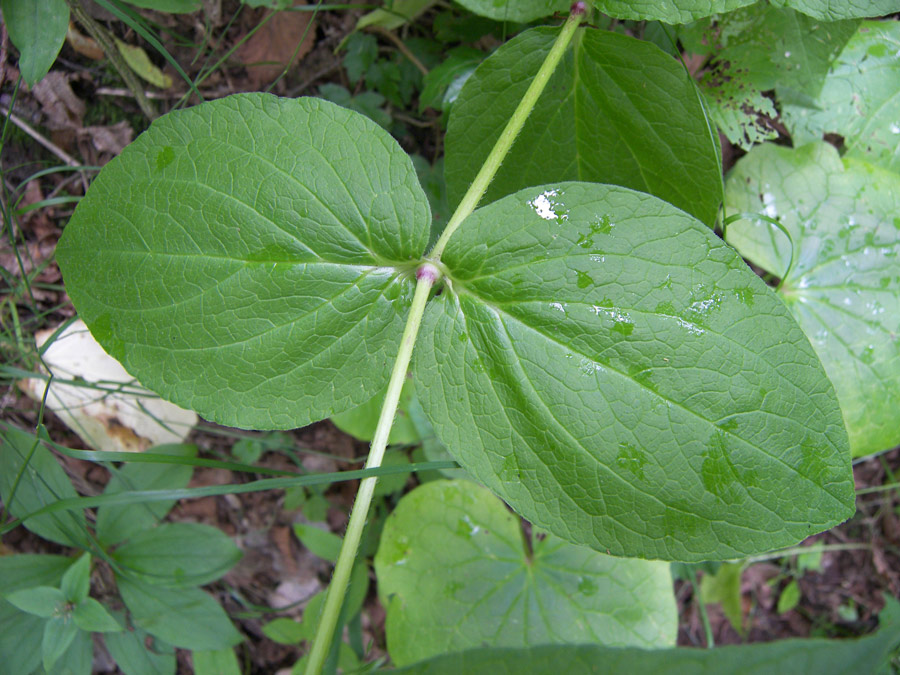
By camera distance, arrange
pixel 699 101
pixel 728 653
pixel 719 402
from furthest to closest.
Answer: pixel 699 101 → pixel 719 402 → pixel 728 653

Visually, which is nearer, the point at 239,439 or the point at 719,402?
the point at 719,402

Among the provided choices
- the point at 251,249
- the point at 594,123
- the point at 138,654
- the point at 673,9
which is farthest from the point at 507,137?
the point at 138,654

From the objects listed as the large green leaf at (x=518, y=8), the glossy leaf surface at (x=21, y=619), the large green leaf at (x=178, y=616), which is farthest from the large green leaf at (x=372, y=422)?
the large green leaf at (x=518, y=8)

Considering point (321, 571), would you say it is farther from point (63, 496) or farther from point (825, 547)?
point (825, 547)

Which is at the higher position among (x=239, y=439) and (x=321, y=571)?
(x=239, y=439)

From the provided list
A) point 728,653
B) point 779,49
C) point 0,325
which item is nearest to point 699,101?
point 779,49

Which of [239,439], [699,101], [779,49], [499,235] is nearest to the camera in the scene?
[499,235]

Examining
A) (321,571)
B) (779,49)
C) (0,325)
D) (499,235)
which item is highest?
(779,49)

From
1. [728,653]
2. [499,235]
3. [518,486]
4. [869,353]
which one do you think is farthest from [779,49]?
[728,653]
